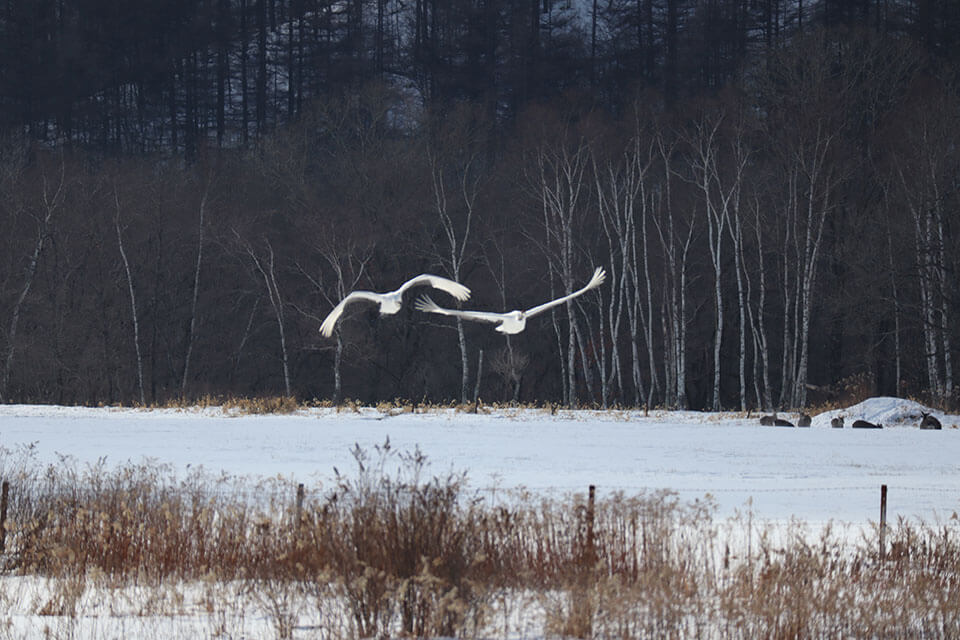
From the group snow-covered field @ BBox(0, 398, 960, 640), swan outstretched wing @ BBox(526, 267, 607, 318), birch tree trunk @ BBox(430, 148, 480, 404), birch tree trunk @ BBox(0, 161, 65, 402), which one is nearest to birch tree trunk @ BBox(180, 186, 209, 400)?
birch tree trunk @ BBox(0, 161, 65, 402)

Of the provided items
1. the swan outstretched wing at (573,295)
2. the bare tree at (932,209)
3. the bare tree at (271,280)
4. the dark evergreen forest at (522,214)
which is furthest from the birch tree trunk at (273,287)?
the swan outstretched wing at (573,295)

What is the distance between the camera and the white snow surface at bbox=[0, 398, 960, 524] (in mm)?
15664

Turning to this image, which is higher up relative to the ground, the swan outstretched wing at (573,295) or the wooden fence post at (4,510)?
the swan outstretched wing at (573,295)

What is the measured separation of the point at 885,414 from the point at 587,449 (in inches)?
375

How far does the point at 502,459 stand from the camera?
19.9m

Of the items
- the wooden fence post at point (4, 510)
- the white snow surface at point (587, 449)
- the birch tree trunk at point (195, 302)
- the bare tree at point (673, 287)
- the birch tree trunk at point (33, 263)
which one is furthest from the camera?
the birch tree trunk at point (195, 302)

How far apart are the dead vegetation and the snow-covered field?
15cm

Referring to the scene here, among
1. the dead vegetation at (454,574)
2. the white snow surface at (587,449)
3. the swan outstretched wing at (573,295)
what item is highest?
the swan outstretched wing at (573,295)

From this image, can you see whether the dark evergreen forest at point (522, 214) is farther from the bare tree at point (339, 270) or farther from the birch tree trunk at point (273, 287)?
the birch tree trunk at point (273, 287)

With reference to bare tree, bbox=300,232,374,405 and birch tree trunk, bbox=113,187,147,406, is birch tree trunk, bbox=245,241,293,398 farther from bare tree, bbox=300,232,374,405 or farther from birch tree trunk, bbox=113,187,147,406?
birch tree trunk, bbox=113,187,147,406

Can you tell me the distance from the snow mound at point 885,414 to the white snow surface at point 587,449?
0.13 feet

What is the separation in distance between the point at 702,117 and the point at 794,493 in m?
25.6

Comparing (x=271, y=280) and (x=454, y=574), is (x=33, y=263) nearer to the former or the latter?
(x=271, y=280)

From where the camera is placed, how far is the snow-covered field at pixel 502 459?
28.5 ft
